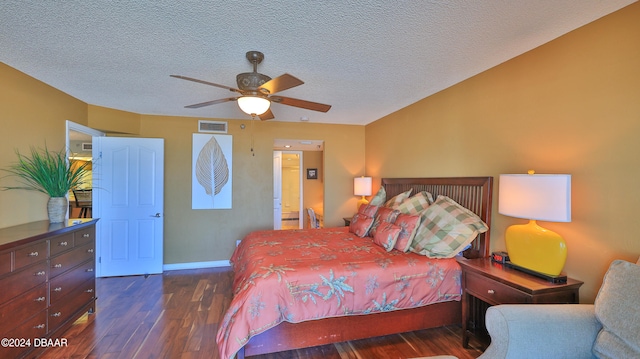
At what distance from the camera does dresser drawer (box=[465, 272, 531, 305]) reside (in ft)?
5.72

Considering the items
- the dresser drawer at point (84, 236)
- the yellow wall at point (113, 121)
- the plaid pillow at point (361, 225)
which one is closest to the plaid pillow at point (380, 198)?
the plaid pillow at point (361, 225)

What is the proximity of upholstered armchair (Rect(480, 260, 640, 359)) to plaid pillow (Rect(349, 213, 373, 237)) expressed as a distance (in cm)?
187

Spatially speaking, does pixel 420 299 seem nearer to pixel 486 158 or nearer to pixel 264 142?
pixel 486 158

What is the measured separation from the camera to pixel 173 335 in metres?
2.38

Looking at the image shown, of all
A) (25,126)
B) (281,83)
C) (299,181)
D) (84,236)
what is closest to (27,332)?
(84,236)

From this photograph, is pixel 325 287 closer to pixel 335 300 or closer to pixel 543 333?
pixel 335 300

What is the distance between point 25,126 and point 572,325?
15.2 feet

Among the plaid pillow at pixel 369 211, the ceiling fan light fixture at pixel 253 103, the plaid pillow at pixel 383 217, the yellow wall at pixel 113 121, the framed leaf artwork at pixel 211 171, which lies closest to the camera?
the ceiling fan light fixture at pixel 253 103

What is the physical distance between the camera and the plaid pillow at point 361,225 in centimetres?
325

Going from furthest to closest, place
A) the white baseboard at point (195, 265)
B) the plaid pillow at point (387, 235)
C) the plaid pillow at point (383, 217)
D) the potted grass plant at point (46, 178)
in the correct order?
the white baseboard at point (195, 265), the plaid pillow at point (383, 217), the plaid pillow at point (387, 235), the potted grass plant at point (46, 178)

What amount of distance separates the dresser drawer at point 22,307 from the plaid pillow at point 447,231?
320 cm

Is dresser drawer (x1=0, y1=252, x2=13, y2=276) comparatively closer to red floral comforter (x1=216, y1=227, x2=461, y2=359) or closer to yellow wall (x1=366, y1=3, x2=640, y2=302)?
red floral comforter (x1=216, y1=227, x2=461, y2=359)

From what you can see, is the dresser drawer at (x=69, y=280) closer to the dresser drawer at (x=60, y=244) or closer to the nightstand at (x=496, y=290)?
the dresser drawer at (x=60, y=244)

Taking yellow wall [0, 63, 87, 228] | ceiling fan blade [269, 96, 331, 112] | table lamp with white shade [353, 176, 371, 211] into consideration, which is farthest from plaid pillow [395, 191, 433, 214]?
yellow wall [0, 63, 87, 228]
